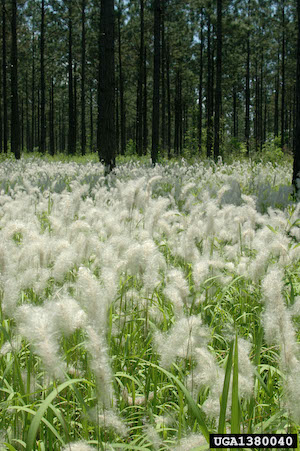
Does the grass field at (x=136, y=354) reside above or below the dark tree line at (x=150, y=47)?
below

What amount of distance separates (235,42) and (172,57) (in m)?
4.78

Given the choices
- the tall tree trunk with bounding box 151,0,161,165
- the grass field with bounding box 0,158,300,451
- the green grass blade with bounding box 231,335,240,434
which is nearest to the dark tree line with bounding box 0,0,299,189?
the tall tree trunk with bounding box 151,0,161,165

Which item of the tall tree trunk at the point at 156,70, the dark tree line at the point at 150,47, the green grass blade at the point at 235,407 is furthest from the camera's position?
the dark tree line at the point at 150,47

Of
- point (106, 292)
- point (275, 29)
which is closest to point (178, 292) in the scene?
point (106, 292)

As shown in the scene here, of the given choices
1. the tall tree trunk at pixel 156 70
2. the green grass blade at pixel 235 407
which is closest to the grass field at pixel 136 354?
the green grass blade at pixel 235 407

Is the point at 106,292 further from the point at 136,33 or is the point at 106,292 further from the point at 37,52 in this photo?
the point at 37,52

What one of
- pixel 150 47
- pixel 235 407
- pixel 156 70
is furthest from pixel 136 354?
pixel 150 47

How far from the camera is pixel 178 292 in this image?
4.61 feet

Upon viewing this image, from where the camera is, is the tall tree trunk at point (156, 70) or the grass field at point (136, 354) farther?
the tall tree trunk at point (156, 70)

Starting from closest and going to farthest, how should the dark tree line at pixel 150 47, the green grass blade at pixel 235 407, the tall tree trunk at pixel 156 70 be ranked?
the green grass blade at pixel 235 407 < the tall tree trunk at pixel 156 70 < the dark tree line at pixel 150 47

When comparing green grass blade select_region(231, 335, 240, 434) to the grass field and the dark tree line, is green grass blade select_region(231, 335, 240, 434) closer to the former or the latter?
the grass field

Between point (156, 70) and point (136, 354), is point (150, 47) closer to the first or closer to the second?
point (156, 70)

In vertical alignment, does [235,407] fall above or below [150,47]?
below

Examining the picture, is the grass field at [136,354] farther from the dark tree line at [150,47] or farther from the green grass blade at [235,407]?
the dark tree line at [150,47]
